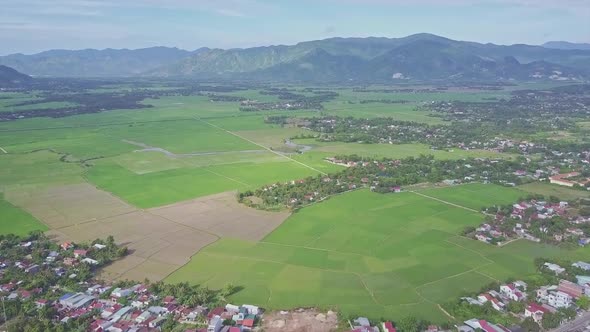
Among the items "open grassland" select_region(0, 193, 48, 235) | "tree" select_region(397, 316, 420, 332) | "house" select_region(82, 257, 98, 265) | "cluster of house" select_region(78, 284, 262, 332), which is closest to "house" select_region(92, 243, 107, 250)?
"house" select_region(82, 257, 98, 265)

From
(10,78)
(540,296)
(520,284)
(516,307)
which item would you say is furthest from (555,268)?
(10,78)

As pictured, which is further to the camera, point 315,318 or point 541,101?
point 541,101

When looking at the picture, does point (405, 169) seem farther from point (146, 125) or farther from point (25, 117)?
point (25, 117)

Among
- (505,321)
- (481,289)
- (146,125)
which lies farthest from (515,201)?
(146,125)

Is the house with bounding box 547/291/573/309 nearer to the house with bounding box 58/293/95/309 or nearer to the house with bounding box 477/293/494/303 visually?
the house with bounding box 477/293/494/303

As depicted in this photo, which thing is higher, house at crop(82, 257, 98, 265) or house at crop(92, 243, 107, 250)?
house at crop(92, 243, 107, 250)

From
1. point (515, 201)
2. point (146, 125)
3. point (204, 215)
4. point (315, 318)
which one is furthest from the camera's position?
point (146, 125)

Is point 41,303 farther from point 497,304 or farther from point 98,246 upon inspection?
point 497,304
